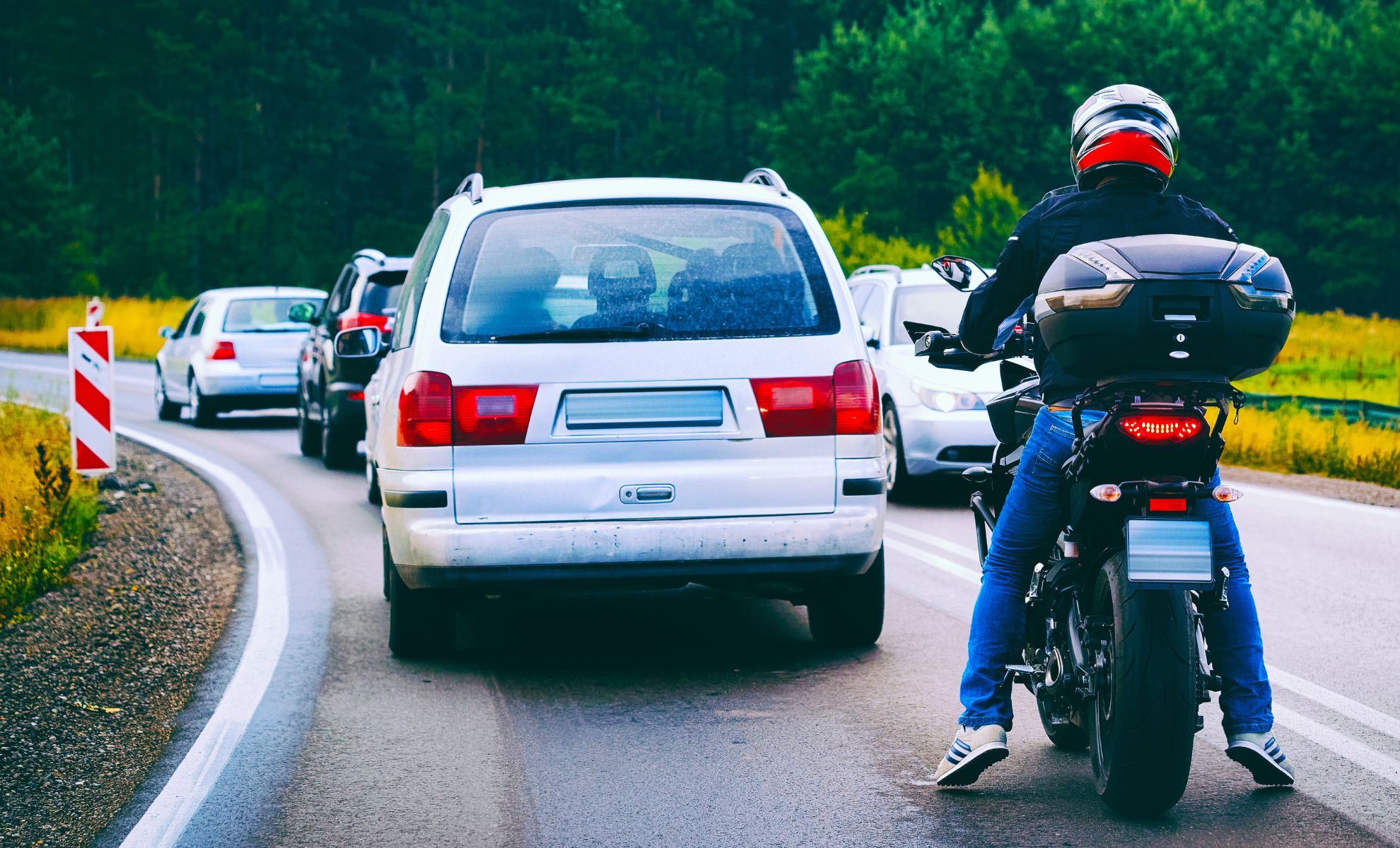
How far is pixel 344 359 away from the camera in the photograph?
13898mm

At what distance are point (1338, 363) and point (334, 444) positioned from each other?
20.1 meters

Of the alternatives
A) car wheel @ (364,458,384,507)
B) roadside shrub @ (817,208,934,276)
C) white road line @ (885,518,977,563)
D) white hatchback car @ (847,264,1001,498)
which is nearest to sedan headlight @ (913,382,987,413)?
white hatchback car @ (847,264,1001,498)

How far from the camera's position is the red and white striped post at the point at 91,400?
11.4m

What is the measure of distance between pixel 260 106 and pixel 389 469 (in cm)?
8203

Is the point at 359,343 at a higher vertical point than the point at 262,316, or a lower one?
higher

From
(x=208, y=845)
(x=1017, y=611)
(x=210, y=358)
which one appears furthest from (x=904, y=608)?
(x=210, y=358)

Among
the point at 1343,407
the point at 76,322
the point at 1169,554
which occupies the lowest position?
the point at 76,322

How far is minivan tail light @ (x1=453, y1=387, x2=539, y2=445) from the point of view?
20.4 feet

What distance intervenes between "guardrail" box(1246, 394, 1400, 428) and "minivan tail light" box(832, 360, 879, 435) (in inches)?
366

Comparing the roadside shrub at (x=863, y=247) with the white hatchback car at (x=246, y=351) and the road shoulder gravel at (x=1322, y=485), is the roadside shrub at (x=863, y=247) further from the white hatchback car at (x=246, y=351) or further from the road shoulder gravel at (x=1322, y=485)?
the road shoulder gravel at (x=1322, y=485)

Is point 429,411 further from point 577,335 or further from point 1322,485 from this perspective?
point 1322,485

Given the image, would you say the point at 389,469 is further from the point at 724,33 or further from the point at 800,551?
the point at 724,33

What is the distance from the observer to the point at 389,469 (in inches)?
254

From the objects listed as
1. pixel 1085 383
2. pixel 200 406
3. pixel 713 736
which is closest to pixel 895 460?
pixel 713 736
